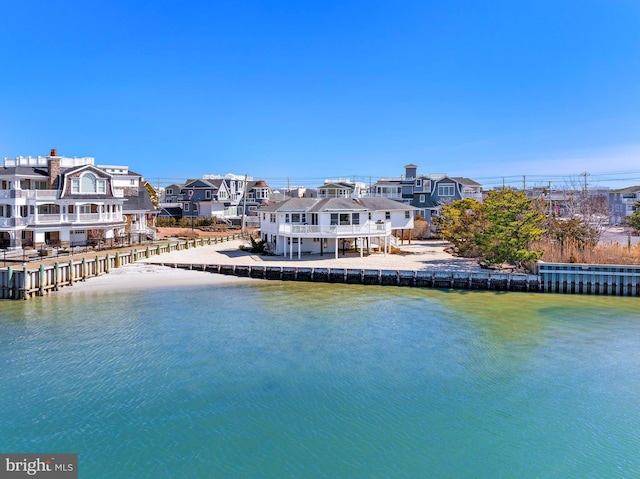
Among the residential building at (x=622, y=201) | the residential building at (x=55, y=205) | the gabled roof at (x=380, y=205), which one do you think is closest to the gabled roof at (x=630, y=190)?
the residential building at (x=622, y=201)

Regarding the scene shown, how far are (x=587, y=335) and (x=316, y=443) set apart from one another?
15139mm

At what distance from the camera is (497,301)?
93.1 feet

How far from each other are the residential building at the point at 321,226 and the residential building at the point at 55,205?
1441cm

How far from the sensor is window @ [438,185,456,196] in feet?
211

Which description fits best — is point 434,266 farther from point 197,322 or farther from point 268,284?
point 197,322

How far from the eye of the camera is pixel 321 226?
38.8 metres

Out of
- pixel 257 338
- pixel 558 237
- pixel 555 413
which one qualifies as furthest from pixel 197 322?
pixel 558 237

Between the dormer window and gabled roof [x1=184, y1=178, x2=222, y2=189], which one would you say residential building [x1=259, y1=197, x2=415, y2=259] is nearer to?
the dormer window

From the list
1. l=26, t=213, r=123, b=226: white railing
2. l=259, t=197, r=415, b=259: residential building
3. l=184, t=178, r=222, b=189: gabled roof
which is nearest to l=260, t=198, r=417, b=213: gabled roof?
l=259, t=197, r=415, b=259: residential building

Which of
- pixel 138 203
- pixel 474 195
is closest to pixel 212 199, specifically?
pixel 138 203

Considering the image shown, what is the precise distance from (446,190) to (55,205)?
46.8 metres

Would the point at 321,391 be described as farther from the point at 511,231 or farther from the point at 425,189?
the point at 425,189

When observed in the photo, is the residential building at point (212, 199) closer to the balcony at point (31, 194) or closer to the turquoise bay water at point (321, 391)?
the balcony at point (31, 194)

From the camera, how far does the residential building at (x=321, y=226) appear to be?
39000mm
